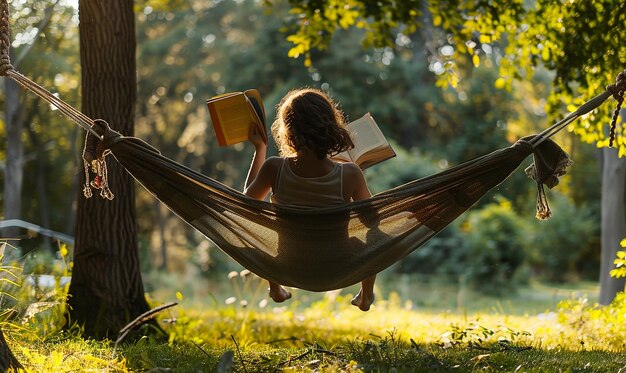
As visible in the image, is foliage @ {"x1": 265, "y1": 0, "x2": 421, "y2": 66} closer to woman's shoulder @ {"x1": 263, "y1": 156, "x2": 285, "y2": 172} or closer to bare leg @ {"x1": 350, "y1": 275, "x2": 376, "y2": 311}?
woman's shoulder @ {"x1": 263, "y1": 156, "x2": 285, "y2": 172}

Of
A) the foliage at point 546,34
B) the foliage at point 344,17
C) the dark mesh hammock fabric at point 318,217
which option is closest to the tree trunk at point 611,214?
the foliage at point 546,34

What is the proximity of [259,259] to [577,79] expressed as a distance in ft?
7.94

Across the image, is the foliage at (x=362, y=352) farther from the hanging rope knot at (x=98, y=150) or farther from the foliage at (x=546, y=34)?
the foliage at (x=546, y=34)

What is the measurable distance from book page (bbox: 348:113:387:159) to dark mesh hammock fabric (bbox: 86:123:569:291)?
364 millimetres

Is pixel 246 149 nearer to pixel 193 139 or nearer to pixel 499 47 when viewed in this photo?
pixel 193 139

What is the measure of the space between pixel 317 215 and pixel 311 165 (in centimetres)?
25

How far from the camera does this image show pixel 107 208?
3.84m

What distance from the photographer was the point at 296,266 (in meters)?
2.88

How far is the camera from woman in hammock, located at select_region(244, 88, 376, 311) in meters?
2.97

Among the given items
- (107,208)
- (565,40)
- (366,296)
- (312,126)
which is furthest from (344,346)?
(565,40)

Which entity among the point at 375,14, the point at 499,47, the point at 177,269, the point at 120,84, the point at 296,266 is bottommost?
the point at 177,269

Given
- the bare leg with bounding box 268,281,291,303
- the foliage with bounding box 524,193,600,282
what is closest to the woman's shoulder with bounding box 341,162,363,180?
the bare leg with bounding box 268,281,291,303

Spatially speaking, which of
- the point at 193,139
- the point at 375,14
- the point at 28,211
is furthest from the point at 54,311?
the point at 193,139

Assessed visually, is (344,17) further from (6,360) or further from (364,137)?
(6,360)
